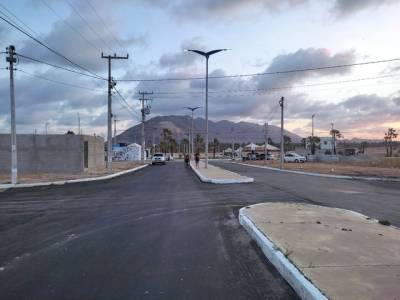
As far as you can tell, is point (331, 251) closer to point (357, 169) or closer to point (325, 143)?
point (357, 169)

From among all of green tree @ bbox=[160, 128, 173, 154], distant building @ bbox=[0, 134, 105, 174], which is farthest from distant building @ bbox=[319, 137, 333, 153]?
distant building @ bbox=[0, 134, 105, 174]

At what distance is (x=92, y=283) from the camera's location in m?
6.84

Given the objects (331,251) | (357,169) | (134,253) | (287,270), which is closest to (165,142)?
(357,169)

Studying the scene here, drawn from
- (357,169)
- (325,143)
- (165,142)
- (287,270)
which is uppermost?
(165,142)

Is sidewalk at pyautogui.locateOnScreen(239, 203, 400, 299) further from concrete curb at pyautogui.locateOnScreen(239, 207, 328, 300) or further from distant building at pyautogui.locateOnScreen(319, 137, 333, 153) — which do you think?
distant building at pyautogui.locateOnScreen(319, 137, 333, 153)

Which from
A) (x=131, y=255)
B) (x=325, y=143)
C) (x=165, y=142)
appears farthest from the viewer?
(x=165, y=142)

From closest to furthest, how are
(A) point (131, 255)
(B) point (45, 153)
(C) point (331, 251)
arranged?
(C) point (331, 251) → (A) point (131, 255) → (B) point (45, 153)

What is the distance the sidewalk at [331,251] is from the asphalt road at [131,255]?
285mm

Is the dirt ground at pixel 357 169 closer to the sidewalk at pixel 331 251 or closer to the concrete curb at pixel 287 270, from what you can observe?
the sidewalk at pixel 331 251

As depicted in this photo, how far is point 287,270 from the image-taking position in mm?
7078

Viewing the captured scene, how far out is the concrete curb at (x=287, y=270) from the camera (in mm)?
6005

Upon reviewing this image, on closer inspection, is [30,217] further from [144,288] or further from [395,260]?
[395,260]

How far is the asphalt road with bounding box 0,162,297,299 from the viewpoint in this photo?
6547mm

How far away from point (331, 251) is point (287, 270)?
1.47 metres
